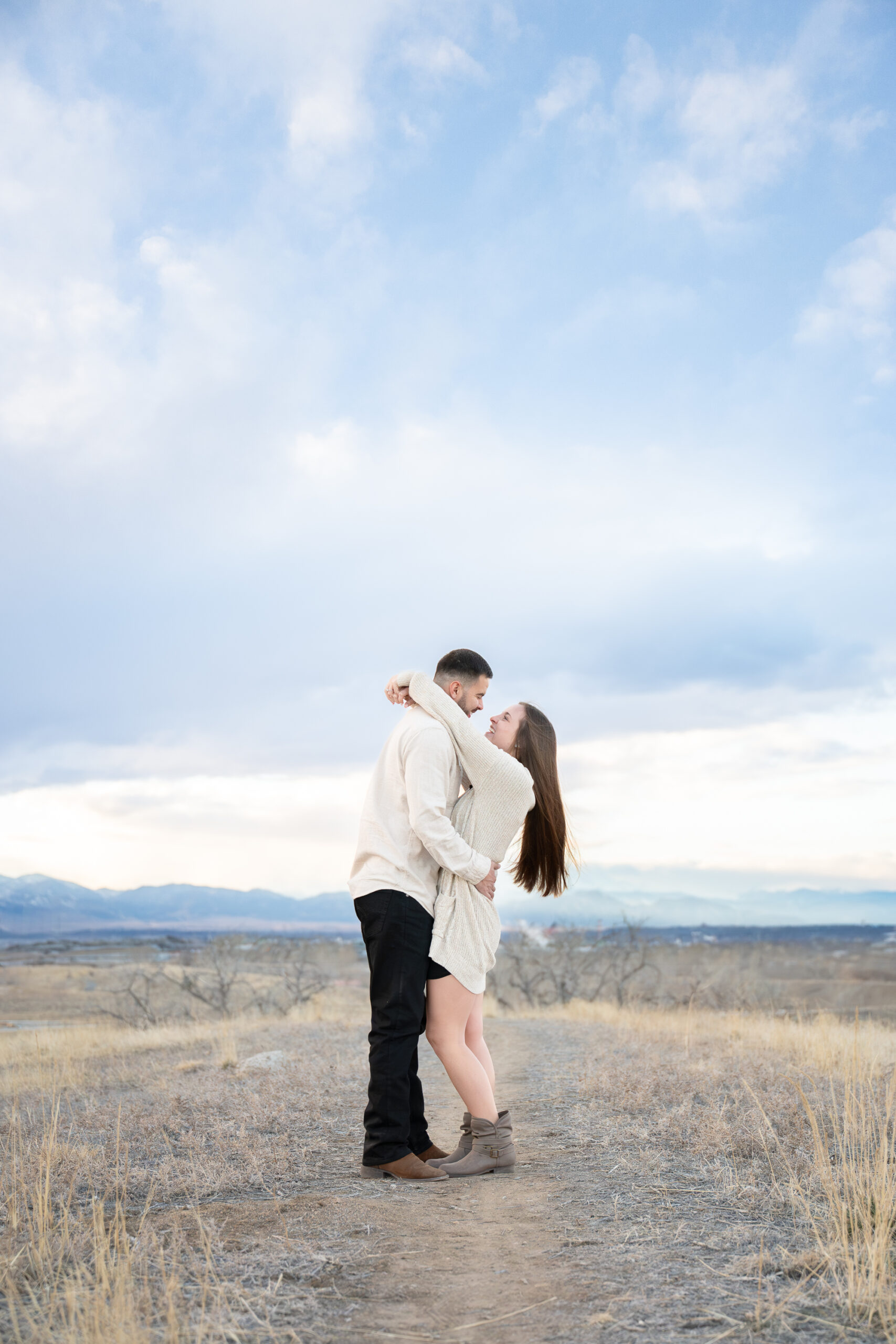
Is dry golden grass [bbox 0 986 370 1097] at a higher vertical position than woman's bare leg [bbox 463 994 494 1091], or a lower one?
lower

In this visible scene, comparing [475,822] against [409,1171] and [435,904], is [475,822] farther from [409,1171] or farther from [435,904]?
[409,1171]

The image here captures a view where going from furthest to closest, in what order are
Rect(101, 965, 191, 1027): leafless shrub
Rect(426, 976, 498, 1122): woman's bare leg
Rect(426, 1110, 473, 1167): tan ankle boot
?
Rect(101, 965, 191, 1027): leafless shrub, Rect(426, 1110, 473, 1167): tan ankle boot, Rect(426, 976, 498, 1122): woman's bare leg

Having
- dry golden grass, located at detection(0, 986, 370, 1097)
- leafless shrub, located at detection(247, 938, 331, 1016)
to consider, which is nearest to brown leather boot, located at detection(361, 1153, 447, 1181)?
dry golden grass, located at detection(0, 986, 370, 1097)

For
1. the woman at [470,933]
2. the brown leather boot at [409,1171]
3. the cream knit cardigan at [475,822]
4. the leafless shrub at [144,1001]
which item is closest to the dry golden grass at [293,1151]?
the brown leather boot at [409,1171]

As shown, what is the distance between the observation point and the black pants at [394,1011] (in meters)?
4.02

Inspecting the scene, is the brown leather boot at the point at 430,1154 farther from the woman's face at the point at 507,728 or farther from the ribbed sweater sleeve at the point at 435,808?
the woman's face at the point at 507,728

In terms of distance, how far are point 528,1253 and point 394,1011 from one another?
1.16m

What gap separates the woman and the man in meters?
0.07

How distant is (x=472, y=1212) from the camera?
3555 millimetres

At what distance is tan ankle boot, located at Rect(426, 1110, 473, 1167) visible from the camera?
4242 mm

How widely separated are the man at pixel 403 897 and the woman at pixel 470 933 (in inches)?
2.7

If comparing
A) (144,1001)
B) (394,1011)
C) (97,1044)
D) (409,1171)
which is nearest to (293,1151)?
(409,1171)

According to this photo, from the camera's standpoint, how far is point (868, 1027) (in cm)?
1314

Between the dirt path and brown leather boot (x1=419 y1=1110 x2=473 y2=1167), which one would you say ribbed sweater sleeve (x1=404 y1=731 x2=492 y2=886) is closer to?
brown leather boot (x1=419 y1=1110 x2=473 y2=1167)
